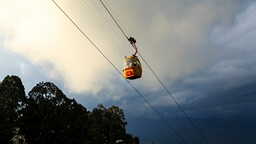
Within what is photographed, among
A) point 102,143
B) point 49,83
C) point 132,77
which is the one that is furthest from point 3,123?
point 132,77

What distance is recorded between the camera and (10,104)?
165 feet

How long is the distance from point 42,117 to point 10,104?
9081mm

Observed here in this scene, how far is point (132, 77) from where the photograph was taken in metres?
27.7

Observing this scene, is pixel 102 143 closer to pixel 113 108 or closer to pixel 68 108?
pixel 68 108

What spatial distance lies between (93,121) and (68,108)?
1198 centimetres

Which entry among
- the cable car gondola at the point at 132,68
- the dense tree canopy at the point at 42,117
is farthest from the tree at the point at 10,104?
the cable car gondola at the point at 132,68

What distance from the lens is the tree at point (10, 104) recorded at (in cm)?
4797

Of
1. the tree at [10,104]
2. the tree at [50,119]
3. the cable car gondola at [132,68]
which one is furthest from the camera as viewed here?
the tree at [50,119]

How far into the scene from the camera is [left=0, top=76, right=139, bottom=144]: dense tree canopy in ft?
164

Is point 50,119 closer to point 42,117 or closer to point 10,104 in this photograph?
point 42,117

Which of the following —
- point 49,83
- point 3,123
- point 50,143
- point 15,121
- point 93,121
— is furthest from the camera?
point 93,121

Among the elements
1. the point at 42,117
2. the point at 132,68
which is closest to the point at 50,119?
the point at 42,117

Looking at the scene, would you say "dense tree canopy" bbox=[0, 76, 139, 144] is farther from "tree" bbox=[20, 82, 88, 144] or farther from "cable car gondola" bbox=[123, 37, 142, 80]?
"cable car gondola" bbox=[123, 37, 142, 80]

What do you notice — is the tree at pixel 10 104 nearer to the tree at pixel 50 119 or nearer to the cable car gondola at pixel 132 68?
the tree at pixel 50 119
